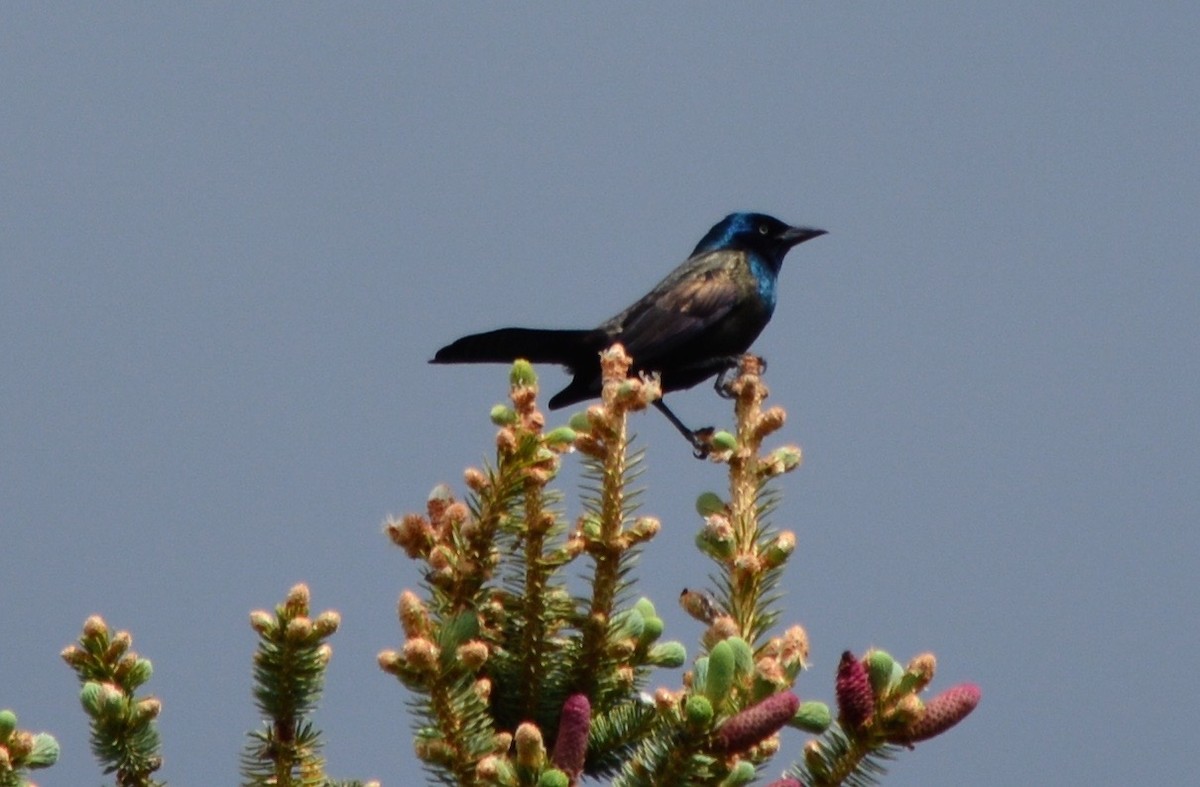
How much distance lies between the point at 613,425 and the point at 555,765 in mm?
636

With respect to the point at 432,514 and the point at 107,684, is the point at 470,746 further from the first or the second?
the point at 107,684

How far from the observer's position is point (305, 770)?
213 cm

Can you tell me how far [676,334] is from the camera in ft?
21.8

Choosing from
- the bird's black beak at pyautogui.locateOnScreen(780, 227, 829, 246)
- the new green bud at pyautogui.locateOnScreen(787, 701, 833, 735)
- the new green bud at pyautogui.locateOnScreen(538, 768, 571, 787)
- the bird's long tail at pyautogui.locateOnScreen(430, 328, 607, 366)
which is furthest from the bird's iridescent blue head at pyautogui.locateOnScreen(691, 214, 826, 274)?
the new green bud at pyautogui.locateOnScreen(538, 768, 571, 787)

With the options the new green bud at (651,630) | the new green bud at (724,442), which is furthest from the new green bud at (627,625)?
the new green bud at (724,442)

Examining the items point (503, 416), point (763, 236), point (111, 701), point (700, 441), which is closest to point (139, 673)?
point (111, 701)

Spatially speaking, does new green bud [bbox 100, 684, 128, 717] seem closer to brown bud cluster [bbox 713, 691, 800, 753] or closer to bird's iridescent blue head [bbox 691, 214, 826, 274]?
brown bud cluster [bbox 713, 691, 800, 753]

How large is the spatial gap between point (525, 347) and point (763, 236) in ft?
6.42

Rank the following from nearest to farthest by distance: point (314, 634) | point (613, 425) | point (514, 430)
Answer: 1. point (314, 634)
2. point (514, 430)
3. point (613, 425)

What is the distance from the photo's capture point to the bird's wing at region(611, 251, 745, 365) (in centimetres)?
664

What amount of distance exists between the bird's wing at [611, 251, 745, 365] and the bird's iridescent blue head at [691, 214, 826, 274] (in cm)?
55

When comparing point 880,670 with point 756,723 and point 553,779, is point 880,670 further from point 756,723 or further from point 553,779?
point 553,779

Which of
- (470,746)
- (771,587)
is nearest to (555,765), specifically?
(470,746)

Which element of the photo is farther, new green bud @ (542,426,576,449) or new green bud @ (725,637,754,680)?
new green bud @ (542,426,576,449)
